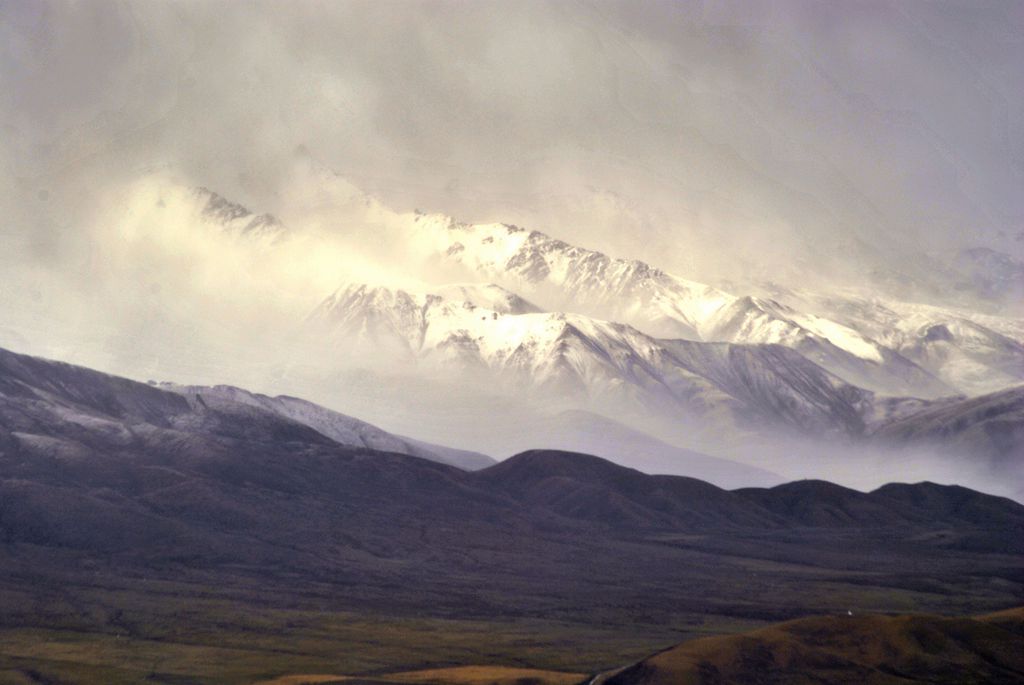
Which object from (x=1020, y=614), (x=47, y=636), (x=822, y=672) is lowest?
(x=47, y=636)

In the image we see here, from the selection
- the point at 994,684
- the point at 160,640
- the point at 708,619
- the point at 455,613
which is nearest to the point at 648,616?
the point at 708,619

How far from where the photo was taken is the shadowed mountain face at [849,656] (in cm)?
11319

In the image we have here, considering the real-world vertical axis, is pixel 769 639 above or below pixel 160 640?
above

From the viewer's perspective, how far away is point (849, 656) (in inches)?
4641

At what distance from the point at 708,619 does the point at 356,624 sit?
46.8 m

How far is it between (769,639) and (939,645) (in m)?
14.8

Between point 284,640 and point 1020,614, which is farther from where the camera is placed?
point 284,640

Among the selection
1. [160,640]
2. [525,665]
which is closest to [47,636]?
[160,640]

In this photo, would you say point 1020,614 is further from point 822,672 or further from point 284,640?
point 284,640

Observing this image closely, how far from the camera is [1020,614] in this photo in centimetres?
13650

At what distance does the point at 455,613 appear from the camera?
7421 inches

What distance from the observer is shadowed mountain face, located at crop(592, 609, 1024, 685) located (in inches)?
4456

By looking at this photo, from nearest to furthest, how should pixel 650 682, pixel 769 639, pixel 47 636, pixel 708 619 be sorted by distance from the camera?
pixel 650 682
pixel 769 639
pixel 47 636
pixel 708 619

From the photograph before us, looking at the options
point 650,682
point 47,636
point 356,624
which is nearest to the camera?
point 650,682
